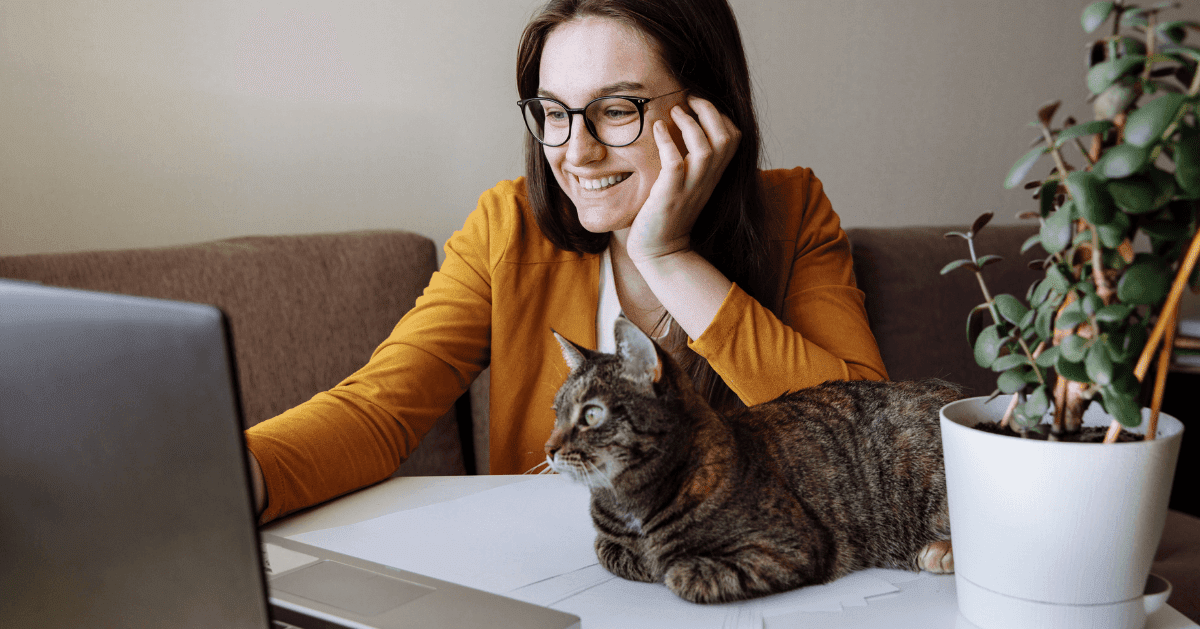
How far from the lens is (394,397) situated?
43.6 inches

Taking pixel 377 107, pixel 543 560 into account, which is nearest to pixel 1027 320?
pixel 543 560

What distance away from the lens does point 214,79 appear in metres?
1.68

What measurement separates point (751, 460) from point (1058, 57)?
233 centimetres

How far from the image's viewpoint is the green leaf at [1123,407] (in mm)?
441

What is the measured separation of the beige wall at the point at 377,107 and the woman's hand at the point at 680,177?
3.00ft

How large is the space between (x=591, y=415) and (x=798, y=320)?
2.22ft

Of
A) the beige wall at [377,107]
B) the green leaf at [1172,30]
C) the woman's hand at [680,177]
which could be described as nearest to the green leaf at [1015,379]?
the green leaf at [1172,30]

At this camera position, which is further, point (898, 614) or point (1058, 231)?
point (898, 614)

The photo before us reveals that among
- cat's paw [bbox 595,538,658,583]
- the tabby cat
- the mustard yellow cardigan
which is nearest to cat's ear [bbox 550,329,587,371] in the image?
the tabby cat

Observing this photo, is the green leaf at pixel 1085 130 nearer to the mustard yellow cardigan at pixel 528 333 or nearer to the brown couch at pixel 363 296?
the mustard yellow cardigan at pixel 528 333

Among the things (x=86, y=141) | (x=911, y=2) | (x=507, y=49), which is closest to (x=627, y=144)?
(x=507, y=49)

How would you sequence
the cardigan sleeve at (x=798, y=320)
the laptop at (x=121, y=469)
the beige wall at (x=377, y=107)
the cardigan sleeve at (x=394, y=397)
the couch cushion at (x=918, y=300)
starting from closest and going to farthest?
the laptop at (x=121, y=469), the cardigan sleeve at (x=394, y=397), the cardigan sleeve at (x=798, y=320), the beige wall at (x=377, y=107), the couch cushion at (x=918, y=300)

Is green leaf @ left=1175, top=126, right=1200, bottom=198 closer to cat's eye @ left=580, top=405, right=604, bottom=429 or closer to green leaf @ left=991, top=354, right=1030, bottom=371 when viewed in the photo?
green leaf @ left=991, top=354, right=1030, bottom=371

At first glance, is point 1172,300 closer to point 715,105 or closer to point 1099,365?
point 1099,365
